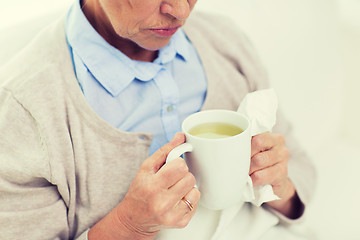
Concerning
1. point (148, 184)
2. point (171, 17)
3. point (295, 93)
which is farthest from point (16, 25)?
point (295, 93)

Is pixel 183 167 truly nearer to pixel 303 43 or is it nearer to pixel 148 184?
pixel 148 184

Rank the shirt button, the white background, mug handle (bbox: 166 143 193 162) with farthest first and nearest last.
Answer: the white background, the shirt button, mug handle (bbox: 166 143 193 162)

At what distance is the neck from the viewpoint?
2.54 ft

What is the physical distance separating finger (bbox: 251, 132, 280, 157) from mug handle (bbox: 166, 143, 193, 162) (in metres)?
0.17

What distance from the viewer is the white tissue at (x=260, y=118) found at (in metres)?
0.69

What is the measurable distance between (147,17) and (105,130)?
227mm

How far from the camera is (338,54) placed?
1310 millimetres

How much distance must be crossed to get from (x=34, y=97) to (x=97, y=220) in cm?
27

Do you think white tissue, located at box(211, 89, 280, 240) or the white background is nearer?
white tissue, located at box(211, 89, 280, 240)

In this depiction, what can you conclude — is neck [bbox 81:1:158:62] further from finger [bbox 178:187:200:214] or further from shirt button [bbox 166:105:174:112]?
finger [bbox 178:187:200:214]

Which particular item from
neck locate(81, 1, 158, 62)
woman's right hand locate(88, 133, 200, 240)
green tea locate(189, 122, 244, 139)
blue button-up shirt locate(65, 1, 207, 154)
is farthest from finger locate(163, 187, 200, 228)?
neck locate(81, 1, 158, 62)

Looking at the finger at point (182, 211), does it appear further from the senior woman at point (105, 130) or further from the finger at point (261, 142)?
the finger at point (261, 142)

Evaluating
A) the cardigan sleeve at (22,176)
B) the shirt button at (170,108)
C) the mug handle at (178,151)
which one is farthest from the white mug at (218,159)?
the cardigan sleeve at (22,176)

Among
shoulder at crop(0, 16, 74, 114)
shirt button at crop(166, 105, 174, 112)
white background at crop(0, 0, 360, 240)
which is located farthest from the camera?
white background at crop(0, 0, 360, 240)
